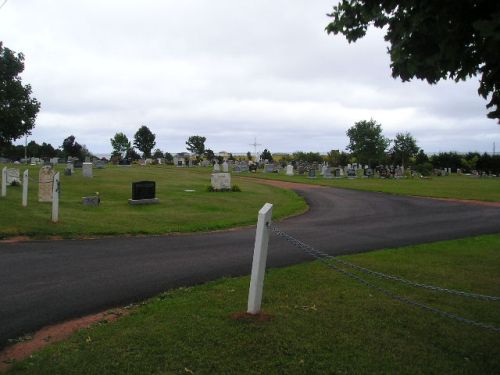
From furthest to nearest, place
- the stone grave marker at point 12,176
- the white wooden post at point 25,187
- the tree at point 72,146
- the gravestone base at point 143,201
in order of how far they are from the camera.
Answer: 1. the tree at point 72,146
2. the stone grave marker at point 12,176
3. the gravestone base at point 143,201
4. the white wooden post at point 25,187

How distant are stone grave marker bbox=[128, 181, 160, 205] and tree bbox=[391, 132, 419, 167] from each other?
158 feet

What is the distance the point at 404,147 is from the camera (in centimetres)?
6088

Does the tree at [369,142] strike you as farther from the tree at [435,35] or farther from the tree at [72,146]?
the tree at [435,35]

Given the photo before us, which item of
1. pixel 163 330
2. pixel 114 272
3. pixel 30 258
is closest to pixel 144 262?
pixel 114 272

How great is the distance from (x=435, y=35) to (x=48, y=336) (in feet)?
16.5

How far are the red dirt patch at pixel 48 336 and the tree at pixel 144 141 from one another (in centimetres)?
7200

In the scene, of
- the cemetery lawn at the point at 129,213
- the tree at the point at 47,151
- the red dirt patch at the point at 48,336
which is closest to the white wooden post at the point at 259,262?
the red dirt patch at the point at 48,336

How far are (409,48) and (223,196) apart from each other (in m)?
16.7

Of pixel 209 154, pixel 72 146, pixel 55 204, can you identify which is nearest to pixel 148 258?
pixel 55 204

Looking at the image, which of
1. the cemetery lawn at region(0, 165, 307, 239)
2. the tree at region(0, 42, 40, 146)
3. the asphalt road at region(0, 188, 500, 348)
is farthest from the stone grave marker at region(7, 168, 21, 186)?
the tree at region(0, 42, 40, 146)

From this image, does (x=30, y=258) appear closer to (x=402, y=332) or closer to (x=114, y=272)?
(x=114, y=272)

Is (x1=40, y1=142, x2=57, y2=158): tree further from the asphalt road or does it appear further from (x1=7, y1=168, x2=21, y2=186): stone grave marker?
the asphalt road

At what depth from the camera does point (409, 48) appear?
457 cm

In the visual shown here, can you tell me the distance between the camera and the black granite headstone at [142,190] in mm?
17203
